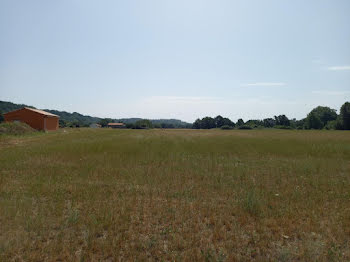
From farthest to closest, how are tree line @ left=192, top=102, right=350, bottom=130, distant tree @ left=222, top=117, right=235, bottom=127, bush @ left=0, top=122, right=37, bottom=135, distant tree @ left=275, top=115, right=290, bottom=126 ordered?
distant tree @ left=222, top=117, right=235, bottom=127 → distant tree @ left=275, top=115, right=290, bottom=126 → tree line @ left=192, top=102, right=350, bottom=130 → bush @ left=0, top=122, right=37, bottom=135

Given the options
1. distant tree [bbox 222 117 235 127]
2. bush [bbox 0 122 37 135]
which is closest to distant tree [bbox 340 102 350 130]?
distant tree [bbox 222 117 235 127]

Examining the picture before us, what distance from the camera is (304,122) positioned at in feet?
387

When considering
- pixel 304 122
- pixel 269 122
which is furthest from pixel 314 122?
pixel 269 122

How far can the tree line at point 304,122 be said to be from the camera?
283 ft

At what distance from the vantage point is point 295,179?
386 inches

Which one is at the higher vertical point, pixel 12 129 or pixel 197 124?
pixel 197 124

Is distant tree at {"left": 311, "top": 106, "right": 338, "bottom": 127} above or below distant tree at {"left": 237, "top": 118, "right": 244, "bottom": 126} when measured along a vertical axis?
above

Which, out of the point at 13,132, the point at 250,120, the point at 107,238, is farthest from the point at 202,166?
the point at 250,120

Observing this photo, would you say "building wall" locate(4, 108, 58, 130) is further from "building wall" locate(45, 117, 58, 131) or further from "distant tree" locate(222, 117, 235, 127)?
"distant tree" locate(222, 117, 235, 127)

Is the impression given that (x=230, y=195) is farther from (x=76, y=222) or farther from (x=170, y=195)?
(x=76, y=222)

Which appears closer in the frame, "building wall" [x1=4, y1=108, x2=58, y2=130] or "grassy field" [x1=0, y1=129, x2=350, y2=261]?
"grassy field" [x1=0, y1=129, x2=350, y2=261]

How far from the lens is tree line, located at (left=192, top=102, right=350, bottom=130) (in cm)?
8619

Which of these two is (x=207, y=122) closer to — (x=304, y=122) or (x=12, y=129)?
(x=304, y=122)

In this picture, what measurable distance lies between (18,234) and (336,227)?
769 centimetres
